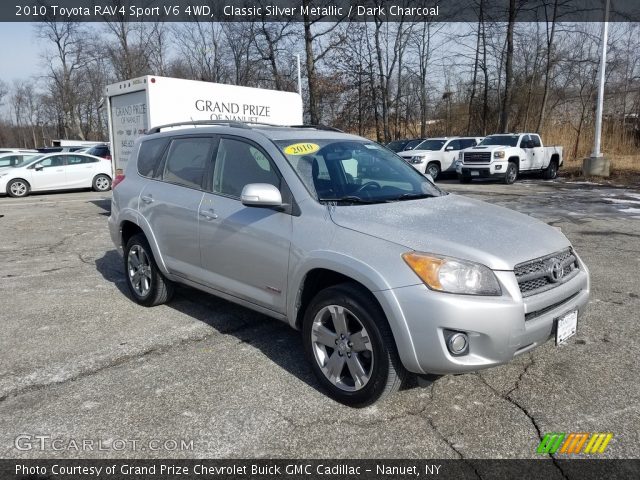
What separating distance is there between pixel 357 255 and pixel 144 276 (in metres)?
2.98

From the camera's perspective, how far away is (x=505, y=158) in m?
18.5

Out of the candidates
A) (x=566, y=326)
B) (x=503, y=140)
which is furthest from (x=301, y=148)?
(x=503, y=140)

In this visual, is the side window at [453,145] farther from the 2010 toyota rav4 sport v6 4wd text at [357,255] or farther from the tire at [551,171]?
the 2010 toyota rav4 sport v6 4wd text at [357,255]

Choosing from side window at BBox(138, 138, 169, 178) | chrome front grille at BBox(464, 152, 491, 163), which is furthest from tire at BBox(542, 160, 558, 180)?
side window at BBox(138, 138, 169, 178)

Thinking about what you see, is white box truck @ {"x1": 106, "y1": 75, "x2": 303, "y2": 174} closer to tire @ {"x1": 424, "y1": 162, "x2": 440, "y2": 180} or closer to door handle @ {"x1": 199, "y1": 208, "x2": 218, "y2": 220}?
door handle @ {"x1": 199, "y1": 208, "x2": 218, "y2": 220}

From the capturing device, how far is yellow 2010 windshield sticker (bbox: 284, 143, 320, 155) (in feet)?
12.5

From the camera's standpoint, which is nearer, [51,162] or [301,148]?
[301,148]

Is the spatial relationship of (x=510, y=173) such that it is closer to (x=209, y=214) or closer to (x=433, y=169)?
(x=433, y=169)

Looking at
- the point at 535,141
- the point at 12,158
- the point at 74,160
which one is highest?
the point at 535,141

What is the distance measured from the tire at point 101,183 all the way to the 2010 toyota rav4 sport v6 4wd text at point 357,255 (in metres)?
15.7

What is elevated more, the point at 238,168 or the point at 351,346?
the point at 238,168

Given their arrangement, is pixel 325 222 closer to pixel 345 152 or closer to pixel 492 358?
pixel 345 152

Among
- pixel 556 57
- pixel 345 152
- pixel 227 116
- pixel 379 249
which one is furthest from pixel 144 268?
pixel 556 57

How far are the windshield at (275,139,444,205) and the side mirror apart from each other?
0.27 m
